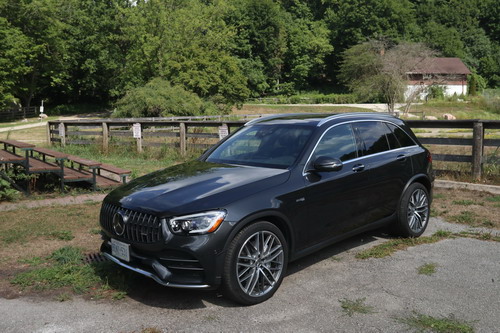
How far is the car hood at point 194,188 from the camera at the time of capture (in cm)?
413

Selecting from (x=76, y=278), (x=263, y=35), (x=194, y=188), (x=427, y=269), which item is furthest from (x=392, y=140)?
(x=263, y=35)

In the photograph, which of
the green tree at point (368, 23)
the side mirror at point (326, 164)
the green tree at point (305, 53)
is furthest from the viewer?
the green tree at point (305, 53)

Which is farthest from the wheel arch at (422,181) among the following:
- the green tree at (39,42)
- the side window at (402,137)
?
the green tree at (39,42)

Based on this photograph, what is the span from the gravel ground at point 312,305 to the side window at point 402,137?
1.67 m

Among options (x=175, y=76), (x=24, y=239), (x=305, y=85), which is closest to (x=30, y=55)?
(x=175, y=76)

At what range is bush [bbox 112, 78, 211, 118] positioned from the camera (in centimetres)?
2789

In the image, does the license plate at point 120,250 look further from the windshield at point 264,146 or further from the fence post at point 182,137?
the fence post at point 182,137

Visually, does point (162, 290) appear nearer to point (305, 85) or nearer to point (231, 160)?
point (231, 160)

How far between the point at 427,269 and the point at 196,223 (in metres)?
2.62

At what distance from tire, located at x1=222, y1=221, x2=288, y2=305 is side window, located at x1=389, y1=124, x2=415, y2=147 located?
262 cm

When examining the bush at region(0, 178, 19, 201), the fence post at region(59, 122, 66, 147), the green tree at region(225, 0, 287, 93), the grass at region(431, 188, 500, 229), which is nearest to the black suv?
the grass at region(431, 188, 500, 229)

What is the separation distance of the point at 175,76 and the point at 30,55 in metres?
18.8

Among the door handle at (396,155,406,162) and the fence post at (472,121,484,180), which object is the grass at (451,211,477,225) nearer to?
the door handle at (396,155,406,162)

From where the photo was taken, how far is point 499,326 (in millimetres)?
3738
